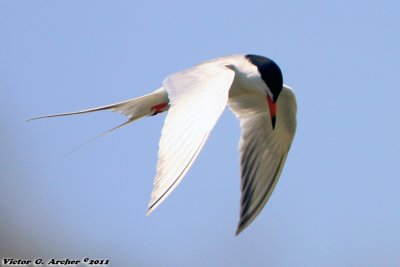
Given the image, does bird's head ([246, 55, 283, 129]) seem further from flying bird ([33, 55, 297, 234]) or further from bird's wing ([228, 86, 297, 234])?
bird's wing ([228, 86, 297, 234])

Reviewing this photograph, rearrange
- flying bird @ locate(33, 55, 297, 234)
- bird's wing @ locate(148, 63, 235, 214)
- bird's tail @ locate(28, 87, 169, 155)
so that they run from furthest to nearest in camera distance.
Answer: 1. bird's tail @ locate(28, 87, 169, 155)
2. flying bird @ locate(33, 55, 297, 234)
3. bird's wing @ locate(148, 63, 235, 214)

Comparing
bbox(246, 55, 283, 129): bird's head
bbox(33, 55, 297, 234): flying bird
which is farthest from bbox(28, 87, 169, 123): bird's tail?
bbox(246, 55, 283, 129): bird's head

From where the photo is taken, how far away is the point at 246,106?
8.00 metres

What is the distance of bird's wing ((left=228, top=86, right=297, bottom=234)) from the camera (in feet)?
24.7

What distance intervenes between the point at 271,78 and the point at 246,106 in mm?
691

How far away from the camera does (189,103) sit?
5527 mm

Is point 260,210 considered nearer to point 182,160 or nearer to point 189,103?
point 189,103

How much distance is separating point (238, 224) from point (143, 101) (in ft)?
3.65

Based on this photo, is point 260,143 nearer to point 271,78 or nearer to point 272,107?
point 272,107

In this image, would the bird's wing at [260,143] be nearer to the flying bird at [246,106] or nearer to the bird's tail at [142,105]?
the flying bird at [246,106]

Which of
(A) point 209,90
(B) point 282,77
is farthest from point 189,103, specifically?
(B) point 282,77

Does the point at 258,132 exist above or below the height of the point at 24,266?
above

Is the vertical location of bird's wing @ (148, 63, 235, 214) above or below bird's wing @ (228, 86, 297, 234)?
above

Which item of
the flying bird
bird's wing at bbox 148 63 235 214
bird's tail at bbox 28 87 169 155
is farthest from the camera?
bird's tail at bbox 28 87 169 155
